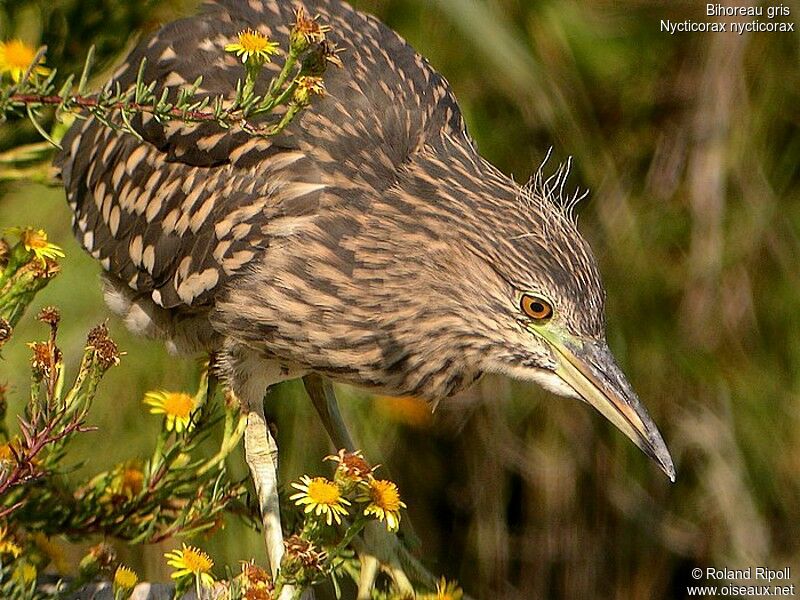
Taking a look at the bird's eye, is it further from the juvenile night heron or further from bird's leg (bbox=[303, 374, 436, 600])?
bird's leg (bbox=[303, 374, 436, 600])

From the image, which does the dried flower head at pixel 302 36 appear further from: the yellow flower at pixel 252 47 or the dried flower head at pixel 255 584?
the dried flower head at pixel 255 584

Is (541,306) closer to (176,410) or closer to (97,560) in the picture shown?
(176,410)

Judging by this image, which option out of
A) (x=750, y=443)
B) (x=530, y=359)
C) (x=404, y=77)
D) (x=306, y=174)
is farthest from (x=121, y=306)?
(x=750, y=443)

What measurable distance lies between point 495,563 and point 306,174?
2116 millimetres

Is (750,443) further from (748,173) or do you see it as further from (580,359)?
(580,359)

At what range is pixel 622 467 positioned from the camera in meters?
4.27

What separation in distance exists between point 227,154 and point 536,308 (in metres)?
0.76

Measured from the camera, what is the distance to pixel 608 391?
2.40 metres

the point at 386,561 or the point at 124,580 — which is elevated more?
the point at 124,580

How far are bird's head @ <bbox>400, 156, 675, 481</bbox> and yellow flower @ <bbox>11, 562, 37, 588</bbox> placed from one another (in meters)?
0.96

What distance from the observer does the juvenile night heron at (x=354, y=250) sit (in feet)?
8.12

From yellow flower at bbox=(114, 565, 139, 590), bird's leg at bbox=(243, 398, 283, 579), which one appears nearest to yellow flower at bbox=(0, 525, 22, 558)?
yellow flower at bbox=(114, 565, 139, 590)

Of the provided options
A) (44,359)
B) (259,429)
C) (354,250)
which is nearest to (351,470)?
(44,359)

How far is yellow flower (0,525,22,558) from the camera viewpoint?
2068mm
